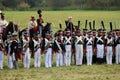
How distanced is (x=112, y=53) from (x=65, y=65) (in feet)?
7.01

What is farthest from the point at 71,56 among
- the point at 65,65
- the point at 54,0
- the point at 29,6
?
→ the point at 54,0

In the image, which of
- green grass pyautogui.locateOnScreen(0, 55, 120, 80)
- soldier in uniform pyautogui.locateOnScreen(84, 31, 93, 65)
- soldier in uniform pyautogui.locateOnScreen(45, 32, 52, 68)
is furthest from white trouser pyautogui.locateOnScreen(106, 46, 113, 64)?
soldier in uniform pyautogui.locateOnScreen(45, 32, 52, 68)

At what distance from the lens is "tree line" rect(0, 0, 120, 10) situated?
90.3m

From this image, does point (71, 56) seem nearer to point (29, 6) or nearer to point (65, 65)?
point (65, 65)

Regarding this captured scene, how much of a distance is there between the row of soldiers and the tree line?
68212 mm

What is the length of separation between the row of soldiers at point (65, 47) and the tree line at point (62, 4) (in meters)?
68.2

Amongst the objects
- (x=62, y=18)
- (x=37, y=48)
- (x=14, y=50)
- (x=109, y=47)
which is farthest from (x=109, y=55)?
(x=62, y=18)

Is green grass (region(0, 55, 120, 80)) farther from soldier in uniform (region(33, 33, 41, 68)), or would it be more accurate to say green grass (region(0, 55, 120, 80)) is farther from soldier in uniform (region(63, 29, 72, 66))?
soldier in uniform (region(63, 29, 72, 66))

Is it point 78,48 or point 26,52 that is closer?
point 26,52

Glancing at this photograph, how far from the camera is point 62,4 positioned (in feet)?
344

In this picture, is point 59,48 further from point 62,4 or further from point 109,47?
point 62,4

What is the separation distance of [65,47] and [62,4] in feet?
290

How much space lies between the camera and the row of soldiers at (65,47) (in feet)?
53.7

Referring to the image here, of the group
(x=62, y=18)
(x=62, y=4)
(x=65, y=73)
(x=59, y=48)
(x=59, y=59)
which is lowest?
(x=65, y=73)
